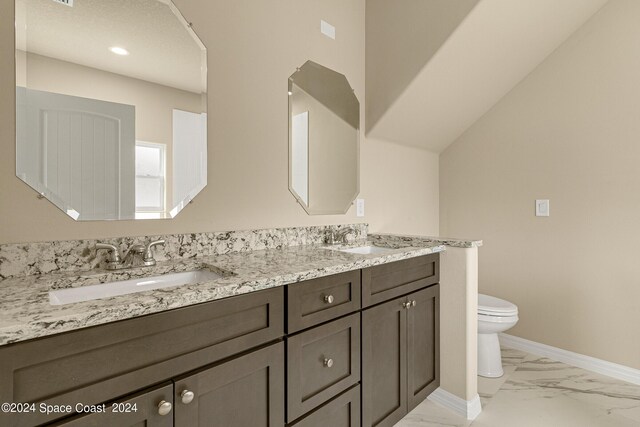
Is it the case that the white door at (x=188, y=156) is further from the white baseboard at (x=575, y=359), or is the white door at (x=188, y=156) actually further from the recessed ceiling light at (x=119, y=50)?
the white baseboard at (x=575, y=359)

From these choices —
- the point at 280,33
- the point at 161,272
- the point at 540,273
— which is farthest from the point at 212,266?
the point at 540,273

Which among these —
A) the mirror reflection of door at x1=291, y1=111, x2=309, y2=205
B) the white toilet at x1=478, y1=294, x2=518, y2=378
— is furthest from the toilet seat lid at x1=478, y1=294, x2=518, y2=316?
the mirror reflection of door at x1=291, y1=111, x2=309, y2=205

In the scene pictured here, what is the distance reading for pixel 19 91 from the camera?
1.08 meters

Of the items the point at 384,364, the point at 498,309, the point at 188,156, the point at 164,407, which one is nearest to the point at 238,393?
the point at 164,407

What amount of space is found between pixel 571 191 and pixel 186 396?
2675mm

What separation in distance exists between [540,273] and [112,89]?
293cm

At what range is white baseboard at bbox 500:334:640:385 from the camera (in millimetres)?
2094

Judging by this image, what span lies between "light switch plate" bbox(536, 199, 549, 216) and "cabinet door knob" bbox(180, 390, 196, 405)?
8.58 feet

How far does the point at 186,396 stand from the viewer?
84cm

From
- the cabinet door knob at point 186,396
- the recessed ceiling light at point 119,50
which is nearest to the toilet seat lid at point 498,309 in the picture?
the cabinet door knob at point 186,396

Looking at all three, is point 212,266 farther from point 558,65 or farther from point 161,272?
point 558,65

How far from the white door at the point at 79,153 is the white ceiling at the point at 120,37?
0.56ft

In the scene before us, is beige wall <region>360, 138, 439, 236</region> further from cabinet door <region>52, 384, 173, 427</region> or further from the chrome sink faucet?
cabinet door <region>52, 384, 173, 427</region>

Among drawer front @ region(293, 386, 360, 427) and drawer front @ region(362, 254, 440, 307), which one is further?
drawer front @ region(362, 254, 440, 307)
